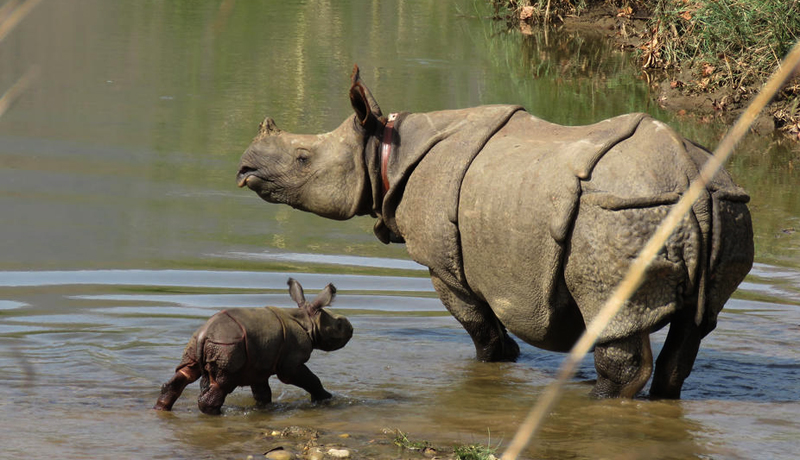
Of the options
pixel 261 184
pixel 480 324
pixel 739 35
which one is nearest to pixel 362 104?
pixel 261 184

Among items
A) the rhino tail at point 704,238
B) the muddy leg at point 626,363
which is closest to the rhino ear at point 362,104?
the muddy leg at point 626,363

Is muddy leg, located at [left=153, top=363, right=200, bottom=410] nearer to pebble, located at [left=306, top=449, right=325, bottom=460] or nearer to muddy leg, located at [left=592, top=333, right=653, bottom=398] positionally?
pebble, located at [left=306, top=449, right=325, bottom=460]

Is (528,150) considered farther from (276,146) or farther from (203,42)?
(203,42)

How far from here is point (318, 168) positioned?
7676mm

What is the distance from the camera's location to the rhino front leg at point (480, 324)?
24.9ft

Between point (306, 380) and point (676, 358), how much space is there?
86.7 inches

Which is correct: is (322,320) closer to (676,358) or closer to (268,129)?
(268,129)

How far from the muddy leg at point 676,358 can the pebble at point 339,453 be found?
213 centimetres

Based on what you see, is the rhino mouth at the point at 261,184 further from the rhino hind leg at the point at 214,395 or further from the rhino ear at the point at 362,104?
the rhino hind leg at the point at 214,395

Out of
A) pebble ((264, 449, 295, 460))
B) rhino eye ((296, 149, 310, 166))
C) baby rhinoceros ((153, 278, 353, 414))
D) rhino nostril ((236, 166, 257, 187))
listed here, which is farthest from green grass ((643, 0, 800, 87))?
pebble ((264, 449, 295, 460))

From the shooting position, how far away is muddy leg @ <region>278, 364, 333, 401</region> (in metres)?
6.85

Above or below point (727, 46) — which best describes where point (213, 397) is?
below

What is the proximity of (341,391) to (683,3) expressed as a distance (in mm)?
13480

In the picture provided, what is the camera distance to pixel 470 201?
22.5 feet
